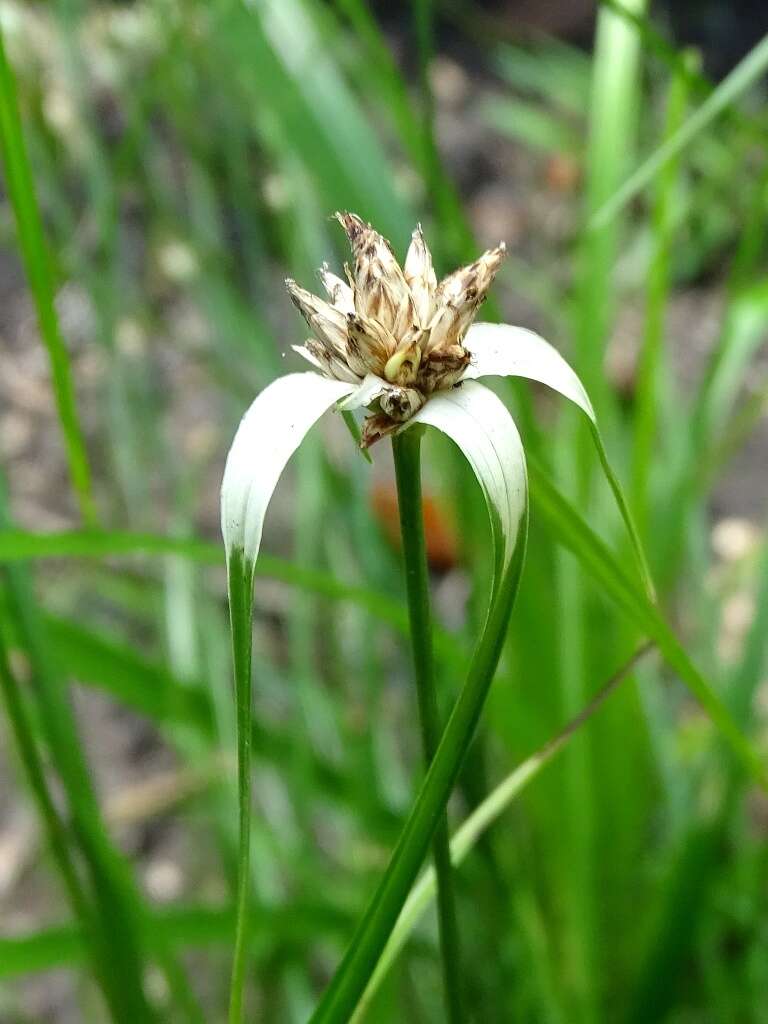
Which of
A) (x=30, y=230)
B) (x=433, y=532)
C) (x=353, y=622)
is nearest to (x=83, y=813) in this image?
(x=30, y=230)

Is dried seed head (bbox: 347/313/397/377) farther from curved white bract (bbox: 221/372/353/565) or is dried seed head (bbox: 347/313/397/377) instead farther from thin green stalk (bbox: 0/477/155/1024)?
thin green stalk (bbox: 0/477/155/1024)

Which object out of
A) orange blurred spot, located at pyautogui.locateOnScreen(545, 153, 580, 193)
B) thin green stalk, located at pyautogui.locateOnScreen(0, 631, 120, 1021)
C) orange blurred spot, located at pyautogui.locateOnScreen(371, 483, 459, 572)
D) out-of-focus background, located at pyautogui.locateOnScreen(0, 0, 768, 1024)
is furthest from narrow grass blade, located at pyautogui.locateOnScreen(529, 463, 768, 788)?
orange blurred spot, located at pyautogui.locateOnScreen(545, 153, 580, 193)

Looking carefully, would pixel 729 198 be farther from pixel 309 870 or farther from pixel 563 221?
pixel 309 870

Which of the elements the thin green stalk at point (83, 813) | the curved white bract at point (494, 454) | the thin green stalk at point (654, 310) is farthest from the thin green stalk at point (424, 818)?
the thin green stalk at point (654, 310)

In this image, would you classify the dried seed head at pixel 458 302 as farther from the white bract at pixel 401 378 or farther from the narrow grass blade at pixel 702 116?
the narrow grass blade at pixel 702 116

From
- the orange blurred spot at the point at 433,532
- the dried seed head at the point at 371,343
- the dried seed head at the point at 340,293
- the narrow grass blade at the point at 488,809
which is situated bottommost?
the narrow grass blade at the point at 488,809

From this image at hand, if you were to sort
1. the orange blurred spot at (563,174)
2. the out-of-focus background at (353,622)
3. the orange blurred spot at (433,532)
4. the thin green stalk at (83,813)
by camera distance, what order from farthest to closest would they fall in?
1. the orange blurred spot at (563,174)
2. the orange blurred spot at (433,532)
3. the out-of-focus background at (353,622)
4. the thin green stalk at (83,813)

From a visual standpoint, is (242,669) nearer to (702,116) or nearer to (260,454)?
(260,454)
